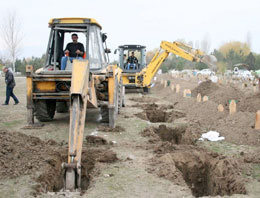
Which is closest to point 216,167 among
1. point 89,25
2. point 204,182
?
point 204,182

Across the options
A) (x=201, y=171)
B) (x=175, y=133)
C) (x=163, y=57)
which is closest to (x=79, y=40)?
(x=175, y=133)

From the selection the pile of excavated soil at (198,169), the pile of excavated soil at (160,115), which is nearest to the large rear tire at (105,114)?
the pile of excavated soil at (160,115)

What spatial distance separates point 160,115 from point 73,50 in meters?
4.20

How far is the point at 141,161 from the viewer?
5.61m

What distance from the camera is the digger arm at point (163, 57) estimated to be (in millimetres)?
15622

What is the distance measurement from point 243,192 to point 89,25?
5834mm

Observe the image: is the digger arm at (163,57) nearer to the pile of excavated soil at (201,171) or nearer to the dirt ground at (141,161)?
the dirt ground at (141,161)

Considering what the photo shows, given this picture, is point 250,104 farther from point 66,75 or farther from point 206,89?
point 66,75

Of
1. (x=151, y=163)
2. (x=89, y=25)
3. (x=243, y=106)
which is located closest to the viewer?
(x=151, y=163)

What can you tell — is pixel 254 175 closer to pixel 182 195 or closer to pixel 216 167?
pixel 216 167

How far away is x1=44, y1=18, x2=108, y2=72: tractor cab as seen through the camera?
329 inches

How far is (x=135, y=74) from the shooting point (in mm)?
17859

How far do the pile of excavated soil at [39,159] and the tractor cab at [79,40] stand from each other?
2.83 meters

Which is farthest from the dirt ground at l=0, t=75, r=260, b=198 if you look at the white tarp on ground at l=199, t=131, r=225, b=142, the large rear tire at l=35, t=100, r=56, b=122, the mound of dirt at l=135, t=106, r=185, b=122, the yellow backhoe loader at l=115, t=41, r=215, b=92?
the yellow backhoe loader at l=115, t=41, r=215, b=92
